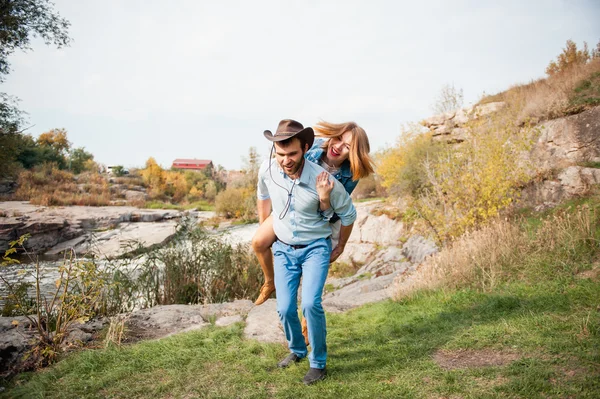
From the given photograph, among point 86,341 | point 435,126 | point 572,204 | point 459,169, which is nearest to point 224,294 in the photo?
point 86,341

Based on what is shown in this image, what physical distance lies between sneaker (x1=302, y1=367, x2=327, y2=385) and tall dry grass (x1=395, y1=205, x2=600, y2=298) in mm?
3036

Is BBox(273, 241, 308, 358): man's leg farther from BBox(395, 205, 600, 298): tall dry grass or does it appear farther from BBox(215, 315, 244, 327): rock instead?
BBox(395, 205, 600, 298): tall dry grass

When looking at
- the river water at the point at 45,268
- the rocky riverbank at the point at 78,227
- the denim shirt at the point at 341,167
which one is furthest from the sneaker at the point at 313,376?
the rocky riverbank at the point at 78,227

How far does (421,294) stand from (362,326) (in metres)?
→ 1.51

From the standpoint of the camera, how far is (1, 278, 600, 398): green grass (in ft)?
9.17

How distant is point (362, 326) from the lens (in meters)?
4.68

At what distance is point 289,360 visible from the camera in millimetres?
3424

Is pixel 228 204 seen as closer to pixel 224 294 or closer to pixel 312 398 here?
pixel 224 294

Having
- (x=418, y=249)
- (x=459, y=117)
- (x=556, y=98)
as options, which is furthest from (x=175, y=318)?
(x=459, y=117)

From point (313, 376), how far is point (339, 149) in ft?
6.60

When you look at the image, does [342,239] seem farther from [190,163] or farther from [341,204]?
[190,163]

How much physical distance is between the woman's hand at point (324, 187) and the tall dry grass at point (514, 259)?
11.3 feet

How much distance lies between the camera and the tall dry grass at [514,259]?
5.36 m

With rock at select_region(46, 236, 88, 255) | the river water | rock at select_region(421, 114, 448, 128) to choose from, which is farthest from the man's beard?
rock at select_region(421, 114, 448, 128)
